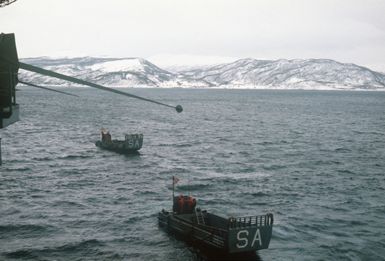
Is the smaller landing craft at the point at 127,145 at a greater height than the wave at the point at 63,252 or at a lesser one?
greater

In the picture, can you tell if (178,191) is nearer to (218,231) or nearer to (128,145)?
(218,231)

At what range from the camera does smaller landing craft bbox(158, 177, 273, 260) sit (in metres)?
28.9

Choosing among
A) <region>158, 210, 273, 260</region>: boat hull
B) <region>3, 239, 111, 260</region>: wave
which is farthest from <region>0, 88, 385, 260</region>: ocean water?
<region>158, 210, 273, 260</region>: boat hull

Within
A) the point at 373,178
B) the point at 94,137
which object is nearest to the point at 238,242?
the point at 373,178

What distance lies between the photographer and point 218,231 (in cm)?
3012

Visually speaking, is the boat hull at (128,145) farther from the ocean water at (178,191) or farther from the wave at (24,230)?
the wave at (24,230)

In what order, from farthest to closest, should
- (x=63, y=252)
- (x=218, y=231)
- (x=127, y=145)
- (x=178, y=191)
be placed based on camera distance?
(x=127, y=145), (x=178, y=191), (x=63, y=252), (x=218, y=231)

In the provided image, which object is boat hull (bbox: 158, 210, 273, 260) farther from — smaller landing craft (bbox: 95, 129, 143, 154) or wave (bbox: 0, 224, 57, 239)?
smaller landing craft (bbox: 95, 129, 143, 154)

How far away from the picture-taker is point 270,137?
101m

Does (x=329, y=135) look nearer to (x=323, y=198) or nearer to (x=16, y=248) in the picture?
(x=323, y=198)

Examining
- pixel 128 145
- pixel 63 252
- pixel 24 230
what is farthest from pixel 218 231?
pixel 128 145

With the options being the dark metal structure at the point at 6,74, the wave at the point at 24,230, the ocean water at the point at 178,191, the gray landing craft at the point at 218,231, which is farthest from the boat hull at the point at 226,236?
the dark metal structure at the point at 6,74

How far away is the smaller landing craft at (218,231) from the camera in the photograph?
28859 millimetres

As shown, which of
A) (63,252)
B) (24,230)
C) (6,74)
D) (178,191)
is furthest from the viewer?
(178,191)
